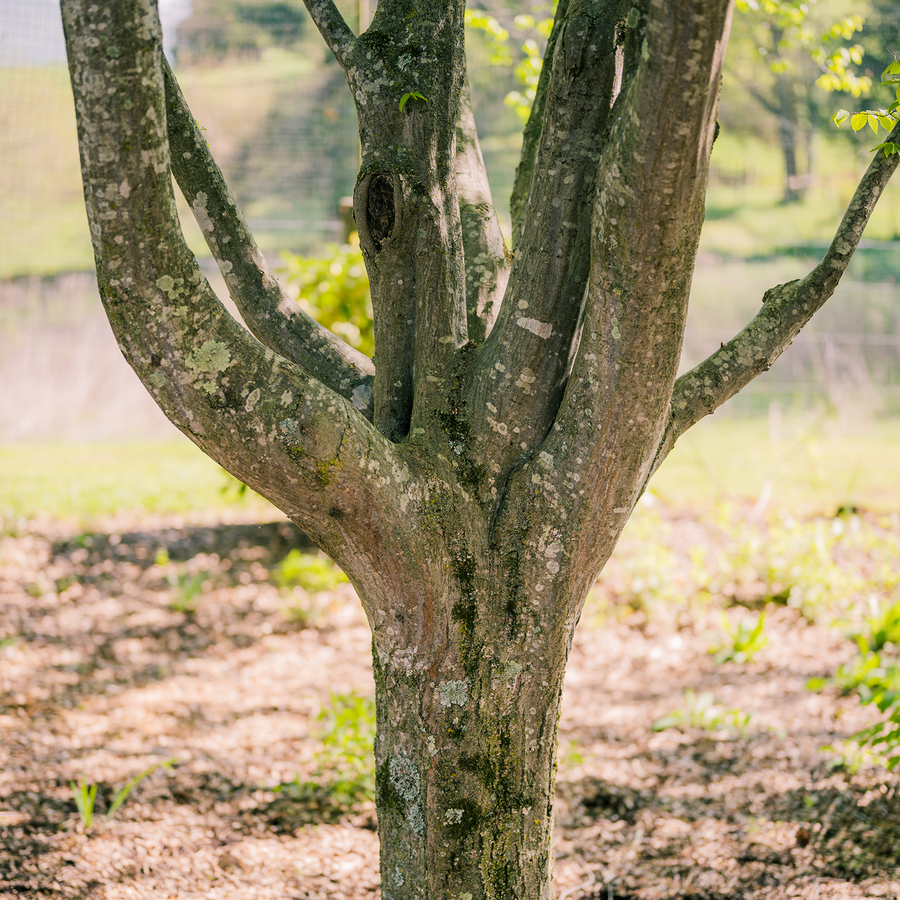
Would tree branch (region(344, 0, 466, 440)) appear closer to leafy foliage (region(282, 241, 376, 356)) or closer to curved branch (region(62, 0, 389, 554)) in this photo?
curved branch (region(62, 0, 389, 554))

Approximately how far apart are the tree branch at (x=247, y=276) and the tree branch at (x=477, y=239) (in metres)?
0.31

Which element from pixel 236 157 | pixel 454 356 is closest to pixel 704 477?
pixel 236 157

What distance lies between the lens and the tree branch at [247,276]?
1.67m

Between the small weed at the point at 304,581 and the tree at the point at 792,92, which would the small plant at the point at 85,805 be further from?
the tree at the point at 792,92

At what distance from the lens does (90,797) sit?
8.00ft

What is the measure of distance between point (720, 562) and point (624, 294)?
366cm

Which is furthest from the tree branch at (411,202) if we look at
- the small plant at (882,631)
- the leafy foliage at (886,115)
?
the small plant at (882,631)

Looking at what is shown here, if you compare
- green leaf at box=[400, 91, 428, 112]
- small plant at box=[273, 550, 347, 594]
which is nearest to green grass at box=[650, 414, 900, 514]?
small plant at box=[273, 550, 347, 594]

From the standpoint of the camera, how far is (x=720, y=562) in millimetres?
4699

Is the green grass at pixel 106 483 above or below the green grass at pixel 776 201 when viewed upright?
below

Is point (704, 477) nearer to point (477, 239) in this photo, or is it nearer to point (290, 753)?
point (290, 753)

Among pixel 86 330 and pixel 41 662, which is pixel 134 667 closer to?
pixel 41 662

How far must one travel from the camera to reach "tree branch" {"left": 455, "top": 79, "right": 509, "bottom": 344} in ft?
6.40

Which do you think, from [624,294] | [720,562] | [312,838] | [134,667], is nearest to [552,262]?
[624,294]
